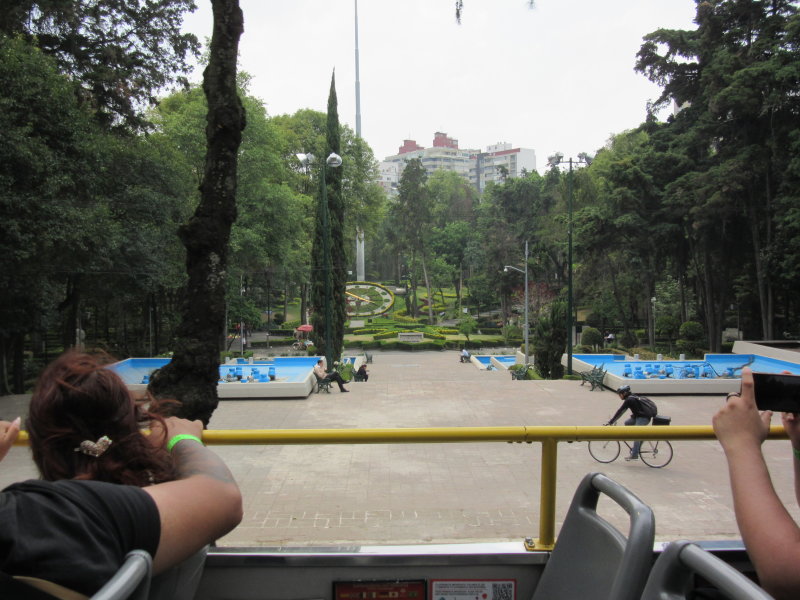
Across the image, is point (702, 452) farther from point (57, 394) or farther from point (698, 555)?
point (57, 394)

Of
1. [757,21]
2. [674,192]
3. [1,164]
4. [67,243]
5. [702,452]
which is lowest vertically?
[702,452]

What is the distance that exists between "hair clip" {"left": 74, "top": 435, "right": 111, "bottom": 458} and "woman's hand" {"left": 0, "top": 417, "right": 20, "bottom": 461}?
14 centimetres

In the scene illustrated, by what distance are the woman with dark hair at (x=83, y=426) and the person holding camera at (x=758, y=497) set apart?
127 centimetres

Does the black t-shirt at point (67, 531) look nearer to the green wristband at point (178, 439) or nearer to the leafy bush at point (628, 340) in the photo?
the green wristband at point (178, 439)

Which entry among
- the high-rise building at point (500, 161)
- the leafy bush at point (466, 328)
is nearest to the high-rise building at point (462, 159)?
the high-rise building at point (500, 161)

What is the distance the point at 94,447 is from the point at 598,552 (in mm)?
1352

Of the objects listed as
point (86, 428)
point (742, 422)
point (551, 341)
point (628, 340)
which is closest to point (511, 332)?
point (628, 340)

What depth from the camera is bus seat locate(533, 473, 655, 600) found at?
1482 mm

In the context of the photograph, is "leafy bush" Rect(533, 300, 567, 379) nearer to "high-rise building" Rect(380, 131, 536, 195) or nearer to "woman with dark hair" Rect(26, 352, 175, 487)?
"woman with dark hair" Rect(26, 352, 175, 487)

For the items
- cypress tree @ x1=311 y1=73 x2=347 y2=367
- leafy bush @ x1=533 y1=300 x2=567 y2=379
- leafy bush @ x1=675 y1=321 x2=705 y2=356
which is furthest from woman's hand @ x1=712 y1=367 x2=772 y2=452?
leafy bush @ x1=675 y1=321 x2=705 y2=356

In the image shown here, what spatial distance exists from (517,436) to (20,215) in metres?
12.7

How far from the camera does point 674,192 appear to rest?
1088 inches

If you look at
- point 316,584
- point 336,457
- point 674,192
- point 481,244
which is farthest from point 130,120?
point 481,244

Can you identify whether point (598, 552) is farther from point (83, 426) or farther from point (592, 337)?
point (592, 337)
